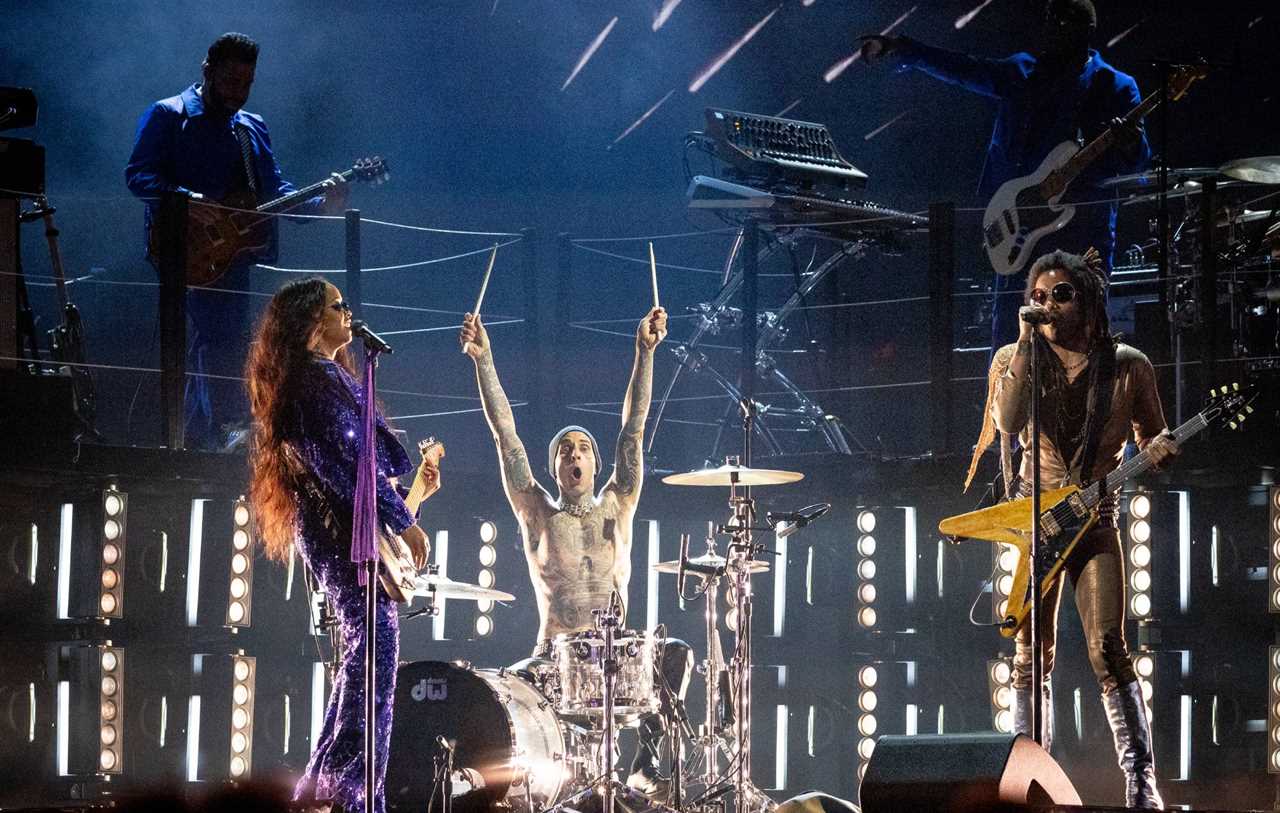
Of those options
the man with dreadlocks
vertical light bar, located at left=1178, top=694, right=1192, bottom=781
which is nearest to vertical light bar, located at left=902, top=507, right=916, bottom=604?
vertical light bar, located at left=1178, top=694, right=1192, bottom=781

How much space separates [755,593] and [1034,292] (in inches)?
113

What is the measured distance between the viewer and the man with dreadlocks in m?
5.71

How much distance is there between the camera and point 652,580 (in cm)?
864

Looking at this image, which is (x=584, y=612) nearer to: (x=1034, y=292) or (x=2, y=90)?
(x=1034, y=292)

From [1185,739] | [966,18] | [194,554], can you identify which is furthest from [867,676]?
[966,18]

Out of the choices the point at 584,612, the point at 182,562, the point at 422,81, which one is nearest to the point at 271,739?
the point at 182,562

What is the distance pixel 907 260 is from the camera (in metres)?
10.3

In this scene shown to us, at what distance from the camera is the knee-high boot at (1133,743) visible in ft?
18.4

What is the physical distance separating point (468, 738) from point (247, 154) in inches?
121

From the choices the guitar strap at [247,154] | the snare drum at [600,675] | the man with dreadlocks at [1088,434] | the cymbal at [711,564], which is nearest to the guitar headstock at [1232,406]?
the man with dreadlocks at [1088,434]

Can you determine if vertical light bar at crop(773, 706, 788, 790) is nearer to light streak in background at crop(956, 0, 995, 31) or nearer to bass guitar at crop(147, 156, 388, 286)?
bass guitar at crop(147, 156, 388, 286)

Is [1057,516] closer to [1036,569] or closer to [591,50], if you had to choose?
[1036,569]

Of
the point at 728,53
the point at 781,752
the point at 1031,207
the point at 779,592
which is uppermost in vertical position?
the point at 728,53

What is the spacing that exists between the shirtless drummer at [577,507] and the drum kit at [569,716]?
20.3 inches
